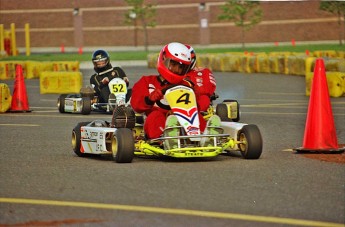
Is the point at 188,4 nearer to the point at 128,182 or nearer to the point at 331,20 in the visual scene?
the point at 331,20

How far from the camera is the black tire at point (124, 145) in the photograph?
993 centimetres

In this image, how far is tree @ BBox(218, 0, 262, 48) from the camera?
65.3 m

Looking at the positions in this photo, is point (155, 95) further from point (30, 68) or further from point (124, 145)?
point (30, 68)

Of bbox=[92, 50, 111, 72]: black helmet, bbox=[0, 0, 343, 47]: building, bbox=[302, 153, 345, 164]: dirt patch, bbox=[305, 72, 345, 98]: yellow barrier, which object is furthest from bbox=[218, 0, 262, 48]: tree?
bbox=[302, 153, 345, 164]: dirt patch

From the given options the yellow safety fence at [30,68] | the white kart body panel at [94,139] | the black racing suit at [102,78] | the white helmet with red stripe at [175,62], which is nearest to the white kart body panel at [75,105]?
the black racing suit at [102,78]

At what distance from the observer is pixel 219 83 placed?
29.0m

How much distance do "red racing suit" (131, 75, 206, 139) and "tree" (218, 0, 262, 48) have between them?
2123 inches

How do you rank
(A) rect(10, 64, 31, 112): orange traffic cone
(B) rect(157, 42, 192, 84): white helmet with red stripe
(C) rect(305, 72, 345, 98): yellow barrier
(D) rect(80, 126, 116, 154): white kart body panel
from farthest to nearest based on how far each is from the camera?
(C) rect(305, 72, 345, 98): yellow barrier, (A) rect(10, 64, 31, 112): orange traffic cone, (B) rect(157, 42, 192, 84): white helmet with red stripe, (D) rect(80, 126, 116, 154): white kart body panel

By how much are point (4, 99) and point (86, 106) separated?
1542mm

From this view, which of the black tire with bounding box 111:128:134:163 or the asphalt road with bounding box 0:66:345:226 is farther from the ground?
the black tire with bounding box 111:128:134:163

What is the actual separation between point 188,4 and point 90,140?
2475 inches

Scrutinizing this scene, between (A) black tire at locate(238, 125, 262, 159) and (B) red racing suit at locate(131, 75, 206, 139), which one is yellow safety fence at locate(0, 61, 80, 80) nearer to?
(B) red racing suit at locate(131, 75, 206, 139)

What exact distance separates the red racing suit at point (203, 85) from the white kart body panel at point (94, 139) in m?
1.03

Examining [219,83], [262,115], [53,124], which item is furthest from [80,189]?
[219,83]
